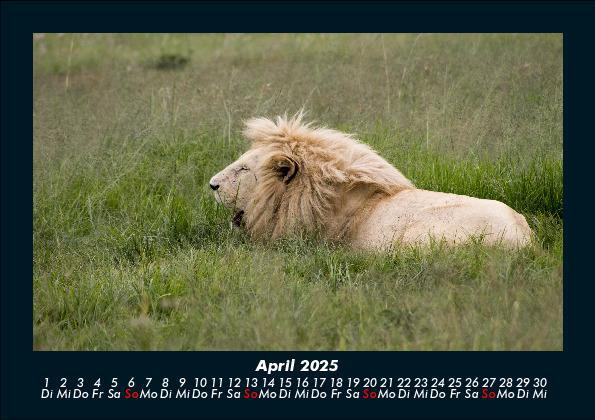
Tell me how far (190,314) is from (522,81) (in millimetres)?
5473

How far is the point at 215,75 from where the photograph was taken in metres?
11.4

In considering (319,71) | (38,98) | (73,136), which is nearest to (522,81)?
(319,71)

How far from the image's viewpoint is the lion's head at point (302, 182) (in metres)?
5.88

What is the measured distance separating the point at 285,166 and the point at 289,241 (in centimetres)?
61

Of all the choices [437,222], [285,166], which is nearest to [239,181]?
[285,166]

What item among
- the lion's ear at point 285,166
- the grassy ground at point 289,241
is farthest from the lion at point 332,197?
the grassy ground at point 289,241

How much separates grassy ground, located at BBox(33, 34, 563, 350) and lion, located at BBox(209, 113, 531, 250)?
23 centimetres

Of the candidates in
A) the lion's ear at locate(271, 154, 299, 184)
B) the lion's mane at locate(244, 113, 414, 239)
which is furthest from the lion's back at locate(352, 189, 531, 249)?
the lion's ear at locate(271, 154, 299, 184)

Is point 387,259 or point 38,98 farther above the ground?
point 38,98

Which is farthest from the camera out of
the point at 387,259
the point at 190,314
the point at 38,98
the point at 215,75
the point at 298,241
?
the point at 215,75

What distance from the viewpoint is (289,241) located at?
227 inches

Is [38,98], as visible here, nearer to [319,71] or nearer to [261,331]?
[319,71]

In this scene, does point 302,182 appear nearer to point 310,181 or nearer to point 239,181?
point 310,181

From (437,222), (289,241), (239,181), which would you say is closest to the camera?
(437,222)
